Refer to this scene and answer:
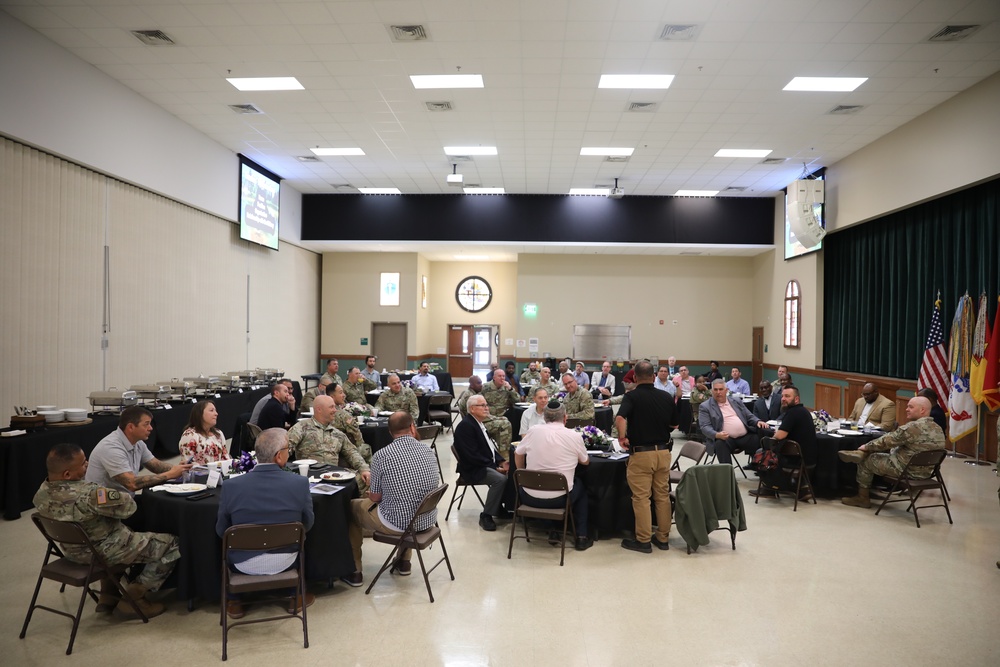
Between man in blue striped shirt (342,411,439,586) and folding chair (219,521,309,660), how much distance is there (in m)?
0.74

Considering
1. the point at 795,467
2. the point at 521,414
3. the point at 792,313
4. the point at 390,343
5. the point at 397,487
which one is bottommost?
the point at 795,467

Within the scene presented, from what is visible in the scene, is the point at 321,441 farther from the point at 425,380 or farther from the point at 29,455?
the point at 425,380

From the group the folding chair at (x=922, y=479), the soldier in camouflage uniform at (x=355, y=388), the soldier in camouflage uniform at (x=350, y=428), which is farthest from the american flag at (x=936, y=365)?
the soldier in camouflage uniform at (x=355, y=388)

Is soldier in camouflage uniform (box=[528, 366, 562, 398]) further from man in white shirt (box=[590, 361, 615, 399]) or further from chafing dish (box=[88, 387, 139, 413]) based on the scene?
chafing dish (box=[88, 387, 139, 413])

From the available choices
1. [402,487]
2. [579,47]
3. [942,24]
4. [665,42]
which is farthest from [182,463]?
[942,24]

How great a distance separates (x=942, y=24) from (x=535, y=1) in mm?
4642

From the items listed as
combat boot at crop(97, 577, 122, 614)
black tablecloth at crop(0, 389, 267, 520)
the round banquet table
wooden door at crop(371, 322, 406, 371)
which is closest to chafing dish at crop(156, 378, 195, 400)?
black tablecloth at crop(0, 389, 267, 520)

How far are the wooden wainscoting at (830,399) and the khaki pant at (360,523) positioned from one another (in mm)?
10880

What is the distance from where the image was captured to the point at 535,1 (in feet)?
21.6

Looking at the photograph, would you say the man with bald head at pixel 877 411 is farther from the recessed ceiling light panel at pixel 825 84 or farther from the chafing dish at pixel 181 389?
the chafing dish at pixel 181 389

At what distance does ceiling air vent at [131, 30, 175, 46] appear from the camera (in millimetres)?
7406

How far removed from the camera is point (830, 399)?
12773 mm

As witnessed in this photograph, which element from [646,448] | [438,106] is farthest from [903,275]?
[438,106]

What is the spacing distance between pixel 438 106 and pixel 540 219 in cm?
642
